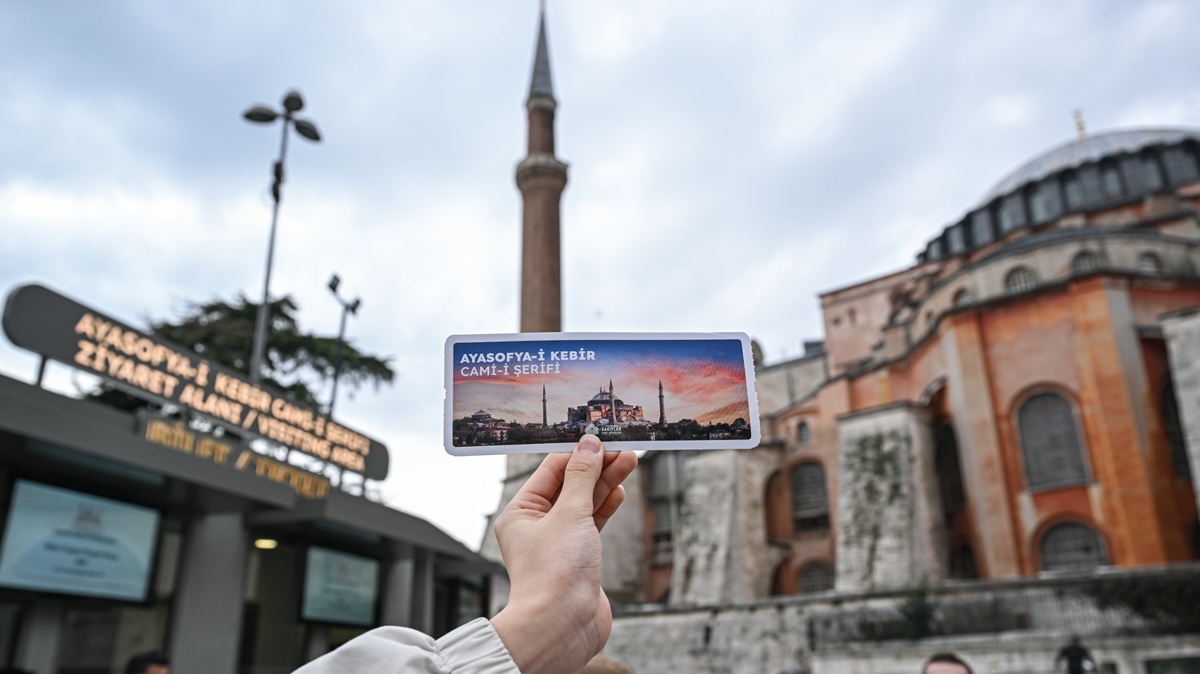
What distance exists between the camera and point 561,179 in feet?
123

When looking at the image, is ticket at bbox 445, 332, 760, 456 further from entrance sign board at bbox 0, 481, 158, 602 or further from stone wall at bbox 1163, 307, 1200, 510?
stone wall at bbox 1163, 307, 1200, 510

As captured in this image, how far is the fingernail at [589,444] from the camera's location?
176cm

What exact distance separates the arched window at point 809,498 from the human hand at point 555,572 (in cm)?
3300

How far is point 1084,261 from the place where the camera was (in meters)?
26.5

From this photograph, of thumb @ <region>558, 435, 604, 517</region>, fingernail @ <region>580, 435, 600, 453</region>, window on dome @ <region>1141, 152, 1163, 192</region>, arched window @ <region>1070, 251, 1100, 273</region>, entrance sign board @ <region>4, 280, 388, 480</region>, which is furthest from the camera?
window on dome @ <region>1141, 152, 1163, 192</region>

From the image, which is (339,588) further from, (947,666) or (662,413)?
(662,413)

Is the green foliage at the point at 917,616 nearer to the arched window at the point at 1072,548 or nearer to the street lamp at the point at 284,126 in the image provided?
the arched window at the point at 1072,548

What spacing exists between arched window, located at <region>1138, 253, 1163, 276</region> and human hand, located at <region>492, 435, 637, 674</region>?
29.4 metres

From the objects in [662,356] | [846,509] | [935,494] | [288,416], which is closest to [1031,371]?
[935,494]

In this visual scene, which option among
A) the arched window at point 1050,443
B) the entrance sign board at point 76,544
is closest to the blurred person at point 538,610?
the entrance sign board at point 76,544

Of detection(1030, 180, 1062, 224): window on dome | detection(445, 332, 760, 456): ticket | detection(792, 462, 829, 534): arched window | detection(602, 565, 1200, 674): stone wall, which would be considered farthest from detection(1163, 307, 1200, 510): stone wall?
detection(445, 332, 760, 456): ticket

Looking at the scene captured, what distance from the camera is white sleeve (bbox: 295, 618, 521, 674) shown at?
1.25 m

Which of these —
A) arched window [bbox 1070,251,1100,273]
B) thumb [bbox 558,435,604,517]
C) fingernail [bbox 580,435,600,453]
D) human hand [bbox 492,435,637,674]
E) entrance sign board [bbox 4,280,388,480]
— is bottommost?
human hand [bbox 492,435,637,674]

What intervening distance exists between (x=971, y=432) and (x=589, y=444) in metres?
26.0
